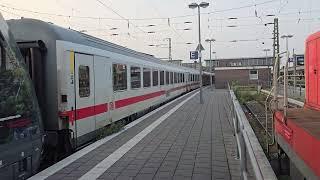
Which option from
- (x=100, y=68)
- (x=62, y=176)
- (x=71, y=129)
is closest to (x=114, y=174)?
(x=62, y=176)

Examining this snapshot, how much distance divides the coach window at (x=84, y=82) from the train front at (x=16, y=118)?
3.03m

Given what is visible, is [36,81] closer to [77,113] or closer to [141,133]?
[77,113]

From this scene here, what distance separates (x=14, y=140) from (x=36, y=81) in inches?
125

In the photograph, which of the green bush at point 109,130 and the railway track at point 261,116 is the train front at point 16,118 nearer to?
the green bush at point 109,130

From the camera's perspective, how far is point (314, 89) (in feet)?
23.2

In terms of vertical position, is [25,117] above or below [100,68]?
below

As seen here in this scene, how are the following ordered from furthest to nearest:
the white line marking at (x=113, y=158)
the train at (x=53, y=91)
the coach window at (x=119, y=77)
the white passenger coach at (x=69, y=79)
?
the coach window at (x=119, y=77) < the white passenger coach at (x=69, y=79) < the white line marking at (x=113, y=158) < the train at (x=53, y=91)

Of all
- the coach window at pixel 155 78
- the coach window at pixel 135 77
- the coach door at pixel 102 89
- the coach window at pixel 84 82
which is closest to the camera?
the coach window at pixel 84 82

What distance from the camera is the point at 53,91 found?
361 inches

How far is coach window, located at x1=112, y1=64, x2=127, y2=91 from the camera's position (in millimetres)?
13596

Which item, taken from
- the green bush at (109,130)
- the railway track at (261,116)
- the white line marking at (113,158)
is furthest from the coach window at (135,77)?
the railway track at (261,116)

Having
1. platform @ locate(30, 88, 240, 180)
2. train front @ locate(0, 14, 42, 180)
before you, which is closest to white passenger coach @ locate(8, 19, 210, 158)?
platform @ locate(30, 88, 240, 180)

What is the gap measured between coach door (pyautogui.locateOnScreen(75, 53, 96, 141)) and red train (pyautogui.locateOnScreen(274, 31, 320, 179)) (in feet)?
15.4

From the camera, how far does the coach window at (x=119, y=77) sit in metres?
13.6
